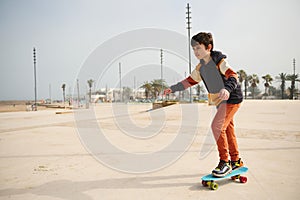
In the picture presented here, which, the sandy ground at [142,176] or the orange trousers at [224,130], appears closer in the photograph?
the sandy ground at [142,176]

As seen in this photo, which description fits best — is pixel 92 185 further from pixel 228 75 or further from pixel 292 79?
pixel 292 79

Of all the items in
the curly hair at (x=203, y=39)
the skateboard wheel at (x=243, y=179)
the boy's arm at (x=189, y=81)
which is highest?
the curly hair at (x=203, y=39)

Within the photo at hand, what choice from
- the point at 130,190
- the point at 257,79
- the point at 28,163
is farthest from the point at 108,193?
the point at 257,79

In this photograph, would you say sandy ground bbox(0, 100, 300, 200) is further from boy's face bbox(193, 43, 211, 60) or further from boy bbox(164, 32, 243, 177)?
boy's face bbox(193, 43, 211, 60)

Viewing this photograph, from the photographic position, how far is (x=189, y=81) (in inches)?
152

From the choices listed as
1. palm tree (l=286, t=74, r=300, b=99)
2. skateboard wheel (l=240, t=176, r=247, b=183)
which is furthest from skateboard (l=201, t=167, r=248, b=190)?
palm tree (l=286, t=74, r=300, b=99)

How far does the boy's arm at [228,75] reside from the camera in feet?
9.82

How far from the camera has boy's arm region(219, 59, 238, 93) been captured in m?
2.99

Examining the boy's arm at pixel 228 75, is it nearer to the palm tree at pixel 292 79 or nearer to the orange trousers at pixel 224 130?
the orange trousers at pixel 224 130

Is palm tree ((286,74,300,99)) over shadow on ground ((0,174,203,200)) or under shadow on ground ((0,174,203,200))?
over

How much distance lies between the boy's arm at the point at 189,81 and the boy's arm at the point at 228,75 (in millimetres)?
533

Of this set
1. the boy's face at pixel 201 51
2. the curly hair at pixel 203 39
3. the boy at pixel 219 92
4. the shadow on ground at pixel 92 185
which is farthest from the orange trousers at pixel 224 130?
the curly hair at pixel 203 39

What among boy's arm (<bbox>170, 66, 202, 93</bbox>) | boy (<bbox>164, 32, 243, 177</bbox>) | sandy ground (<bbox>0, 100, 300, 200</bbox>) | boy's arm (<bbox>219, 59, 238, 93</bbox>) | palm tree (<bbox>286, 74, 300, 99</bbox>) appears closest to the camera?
sandy ground (<bbox>0, 100, 300, 200</bbox>)

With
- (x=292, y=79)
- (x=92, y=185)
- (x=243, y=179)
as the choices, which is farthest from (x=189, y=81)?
(x=292, y=79)
